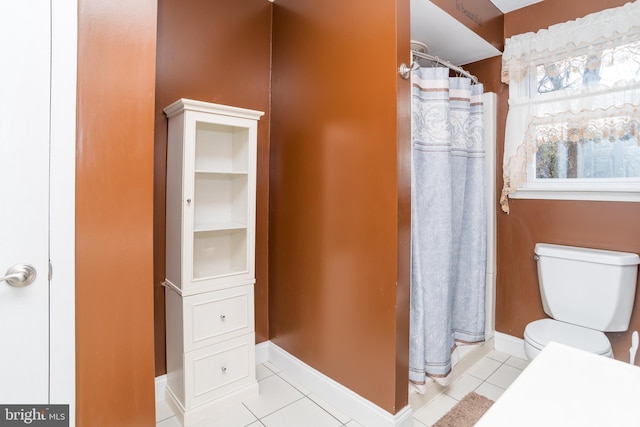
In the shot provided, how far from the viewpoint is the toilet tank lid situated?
1758mm

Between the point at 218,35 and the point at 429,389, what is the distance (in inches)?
95.9

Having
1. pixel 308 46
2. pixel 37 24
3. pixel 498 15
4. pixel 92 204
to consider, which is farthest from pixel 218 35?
pixel 498 15

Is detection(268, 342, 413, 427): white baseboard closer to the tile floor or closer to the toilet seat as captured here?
the tile floor

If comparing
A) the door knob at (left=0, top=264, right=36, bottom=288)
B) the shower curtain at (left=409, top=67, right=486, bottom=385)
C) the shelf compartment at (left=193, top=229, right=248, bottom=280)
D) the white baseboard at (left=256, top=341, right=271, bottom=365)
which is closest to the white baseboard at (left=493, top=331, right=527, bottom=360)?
the shower curtain at (left=409, top=67, right=486, bottom=385)

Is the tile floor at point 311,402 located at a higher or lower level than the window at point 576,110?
lower

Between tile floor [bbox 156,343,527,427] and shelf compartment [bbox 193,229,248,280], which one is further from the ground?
shelf compartment [bbox 193,229,248,280]

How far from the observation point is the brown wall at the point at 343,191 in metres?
1.52

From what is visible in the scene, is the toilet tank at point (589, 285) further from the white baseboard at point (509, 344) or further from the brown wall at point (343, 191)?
the brown wall at point (343, 191)

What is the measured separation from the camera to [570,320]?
1923 mm

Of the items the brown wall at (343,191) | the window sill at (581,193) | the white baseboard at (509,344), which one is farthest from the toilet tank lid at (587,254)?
the brown wall at (343,191)

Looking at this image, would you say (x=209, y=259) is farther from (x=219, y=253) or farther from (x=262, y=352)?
(x=262, y=352)

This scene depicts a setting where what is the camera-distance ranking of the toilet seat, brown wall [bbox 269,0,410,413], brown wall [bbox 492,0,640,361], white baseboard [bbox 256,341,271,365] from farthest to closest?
white baseboard [bbox 256,341,271,365], brown wall [bbox 492,0,640,361], the toilet seat, brown wall [bbox 269,0,410,413]

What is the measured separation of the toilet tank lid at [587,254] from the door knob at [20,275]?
2.52m

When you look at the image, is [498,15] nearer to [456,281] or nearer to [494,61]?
[494,61]
